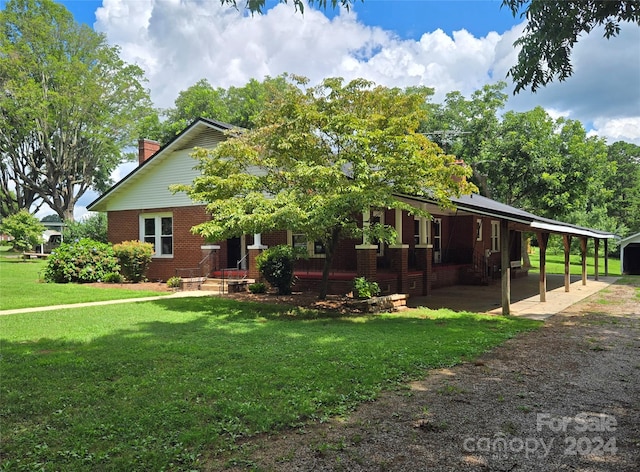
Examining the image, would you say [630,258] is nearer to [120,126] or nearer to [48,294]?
[48,294]

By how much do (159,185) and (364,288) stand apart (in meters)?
11.7

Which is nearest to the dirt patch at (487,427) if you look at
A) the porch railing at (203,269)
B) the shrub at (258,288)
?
the shrub at (258,288)

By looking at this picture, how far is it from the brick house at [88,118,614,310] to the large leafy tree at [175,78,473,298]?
320cm

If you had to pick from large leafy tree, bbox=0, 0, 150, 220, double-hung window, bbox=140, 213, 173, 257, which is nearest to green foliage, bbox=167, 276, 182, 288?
double-hung window, bbox=140, 213, 173, 257

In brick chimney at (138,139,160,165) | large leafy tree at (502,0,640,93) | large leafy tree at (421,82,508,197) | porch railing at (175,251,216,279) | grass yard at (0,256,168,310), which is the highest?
large leafy tree at (421,82,508,197)

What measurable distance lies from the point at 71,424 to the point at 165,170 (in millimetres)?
16780

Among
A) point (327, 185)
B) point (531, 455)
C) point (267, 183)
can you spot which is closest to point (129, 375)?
point (531, 455)

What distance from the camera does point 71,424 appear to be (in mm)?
4105

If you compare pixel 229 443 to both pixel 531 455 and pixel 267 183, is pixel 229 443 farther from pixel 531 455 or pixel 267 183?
pixel 267 183

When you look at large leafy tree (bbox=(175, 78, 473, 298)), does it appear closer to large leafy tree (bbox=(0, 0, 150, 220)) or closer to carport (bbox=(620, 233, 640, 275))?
carport (bbox=(620, 233, 640, 275))

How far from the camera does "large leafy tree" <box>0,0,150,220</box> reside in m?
34.2

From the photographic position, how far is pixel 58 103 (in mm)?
34906

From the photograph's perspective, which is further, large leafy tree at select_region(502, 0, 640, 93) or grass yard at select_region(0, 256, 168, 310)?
Result: grass yard at select_region(0, 256, 168, 310)

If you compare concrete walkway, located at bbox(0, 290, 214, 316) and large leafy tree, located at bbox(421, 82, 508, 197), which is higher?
large leafy tree, located at bbox(421, 82, 508, 197)
